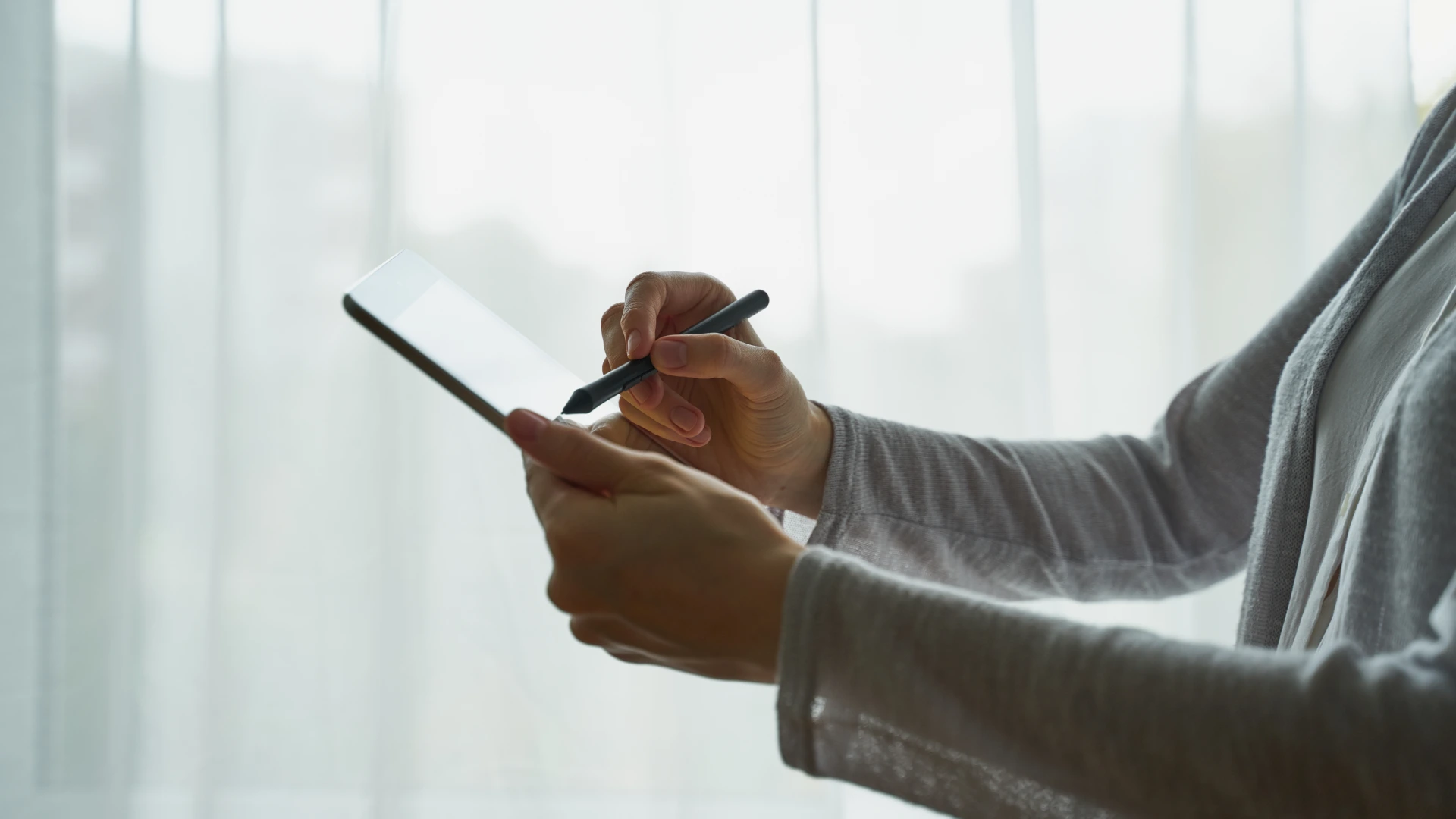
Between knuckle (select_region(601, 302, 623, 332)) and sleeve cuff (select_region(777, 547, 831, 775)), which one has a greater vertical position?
knuckle (select_region(601, 302, 623, 332))

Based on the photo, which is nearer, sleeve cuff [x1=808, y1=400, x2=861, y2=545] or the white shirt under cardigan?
the white shirt under cardigan

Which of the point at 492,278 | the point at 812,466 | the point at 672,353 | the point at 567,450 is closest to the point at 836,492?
the point at 812,466

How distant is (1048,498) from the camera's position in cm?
67

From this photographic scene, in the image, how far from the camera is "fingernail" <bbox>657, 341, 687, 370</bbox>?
0.56 meters

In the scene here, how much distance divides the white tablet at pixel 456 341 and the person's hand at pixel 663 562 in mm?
89

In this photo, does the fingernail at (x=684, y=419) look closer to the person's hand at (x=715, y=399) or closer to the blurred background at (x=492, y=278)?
the person's hand at (x=715, y=399)

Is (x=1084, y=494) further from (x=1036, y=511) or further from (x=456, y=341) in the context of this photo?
(x=456, y=341)

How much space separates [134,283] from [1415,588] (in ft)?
4.64

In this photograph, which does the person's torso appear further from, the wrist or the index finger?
the index finger

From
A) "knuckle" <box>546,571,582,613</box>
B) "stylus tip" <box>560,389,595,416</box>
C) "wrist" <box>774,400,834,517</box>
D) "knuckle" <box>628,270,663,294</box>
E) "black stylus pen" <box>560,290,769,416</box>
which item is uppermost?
"knuckle" <box>628,270,663,294</box>

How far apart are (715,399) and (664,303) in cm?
9

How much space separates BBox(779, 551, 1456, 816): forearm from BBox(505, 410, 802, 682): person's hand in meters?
0.02

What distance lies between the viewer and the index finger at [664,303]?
58 centimetres

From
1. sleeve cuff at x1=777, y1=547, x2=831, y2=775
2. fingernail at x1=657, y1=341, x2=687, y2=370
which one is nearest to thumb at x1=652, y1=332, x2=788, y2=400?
fingernail at x1=657, y1=341, x2=687, y2=370
